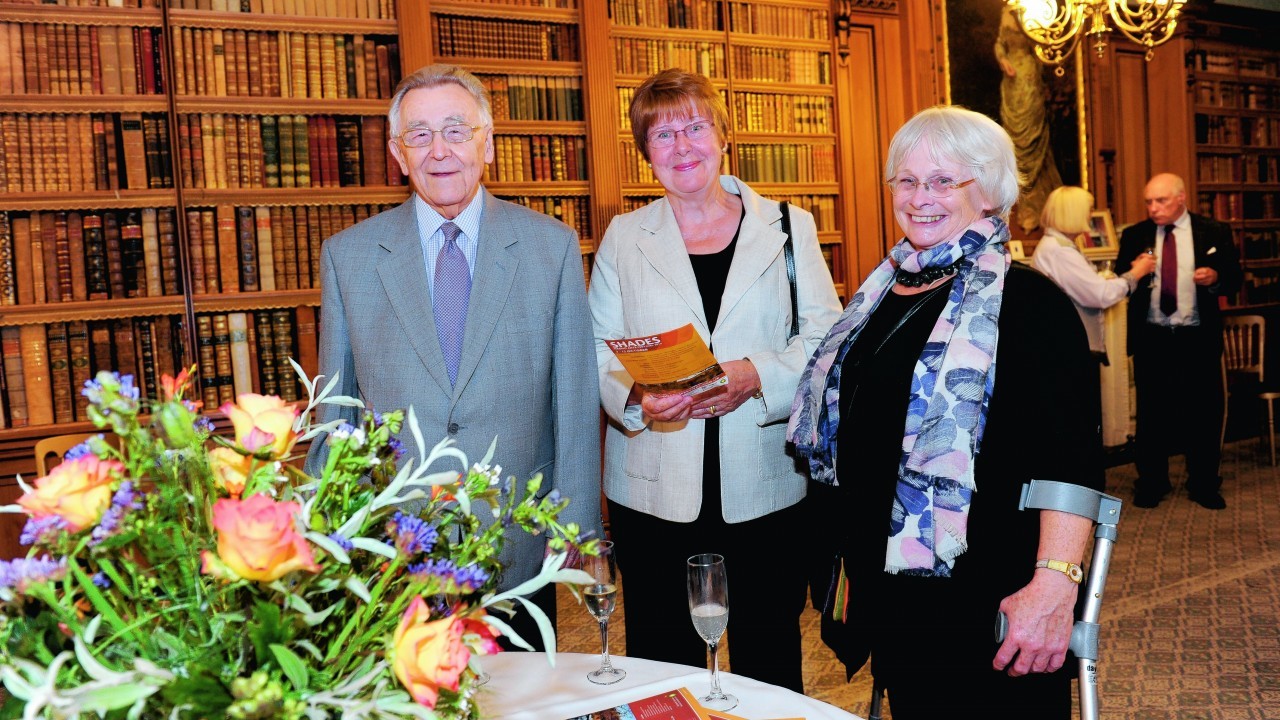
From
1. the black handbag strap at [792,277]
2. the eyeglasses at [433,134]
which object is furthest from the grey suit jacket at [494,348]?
the black handbag strap at [792,277]

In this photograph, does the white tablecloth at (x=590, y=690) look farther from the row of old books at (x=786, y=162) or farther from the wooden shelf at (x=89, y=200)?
the row of old books at (x=786, y=162)

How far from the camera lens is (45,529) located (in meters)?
0.81

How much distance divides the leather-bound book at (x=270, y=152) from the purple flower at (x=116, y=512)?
3643 mm

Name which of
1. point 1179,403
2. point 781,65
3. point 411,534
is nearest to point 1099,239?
point 1179,403

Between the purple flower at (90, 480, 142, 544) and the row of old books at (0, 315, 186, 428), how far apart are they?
10.8 feet

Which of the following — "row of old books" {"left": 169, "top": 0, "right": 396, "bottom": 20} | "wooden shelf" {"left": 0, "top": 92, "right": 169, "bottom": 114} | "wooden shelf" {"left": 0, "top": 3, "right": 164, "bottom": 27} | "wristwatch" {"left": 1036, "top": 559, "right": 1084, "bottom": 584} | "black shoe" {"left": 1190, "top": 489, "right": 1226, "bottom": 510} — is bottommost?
"black shoe" {"left": 1190, "top": 489, "right": 1226, "bottom": 510}

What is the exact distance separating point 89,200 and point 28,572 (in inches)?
141

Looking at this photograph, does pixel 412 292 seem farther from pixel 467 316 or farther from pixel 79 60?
pixel 79 60

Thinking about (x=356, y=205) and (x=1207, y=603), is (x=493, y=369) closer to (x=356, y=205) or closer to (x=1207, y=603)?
(x=356, y=205)

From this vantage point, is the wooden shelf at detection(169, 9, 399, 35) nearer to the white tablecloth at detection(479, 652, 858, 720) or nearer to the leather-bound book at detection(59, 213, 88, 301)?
the leather-bound book at detection(59, 213, 88, 301)

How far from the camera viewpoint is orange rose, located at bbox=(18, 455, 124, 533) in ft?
2.63

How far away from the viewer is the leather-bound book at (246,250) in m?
4.12

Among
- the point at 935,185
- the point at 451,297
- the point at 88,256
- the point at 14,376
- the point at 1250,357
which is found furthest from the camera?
the point at 1250,357

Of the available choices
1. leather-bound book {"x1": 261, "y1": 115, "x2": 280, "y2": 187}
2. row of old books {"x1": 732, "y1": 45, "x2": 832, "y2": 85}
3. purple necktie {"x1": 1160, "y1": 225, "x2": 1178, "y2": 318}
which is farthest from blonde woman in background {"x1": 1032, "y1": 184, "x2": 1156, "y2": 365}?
leather-bound book {"x1": 261, "y1": 115, "x2": 280, "y2": 187}
